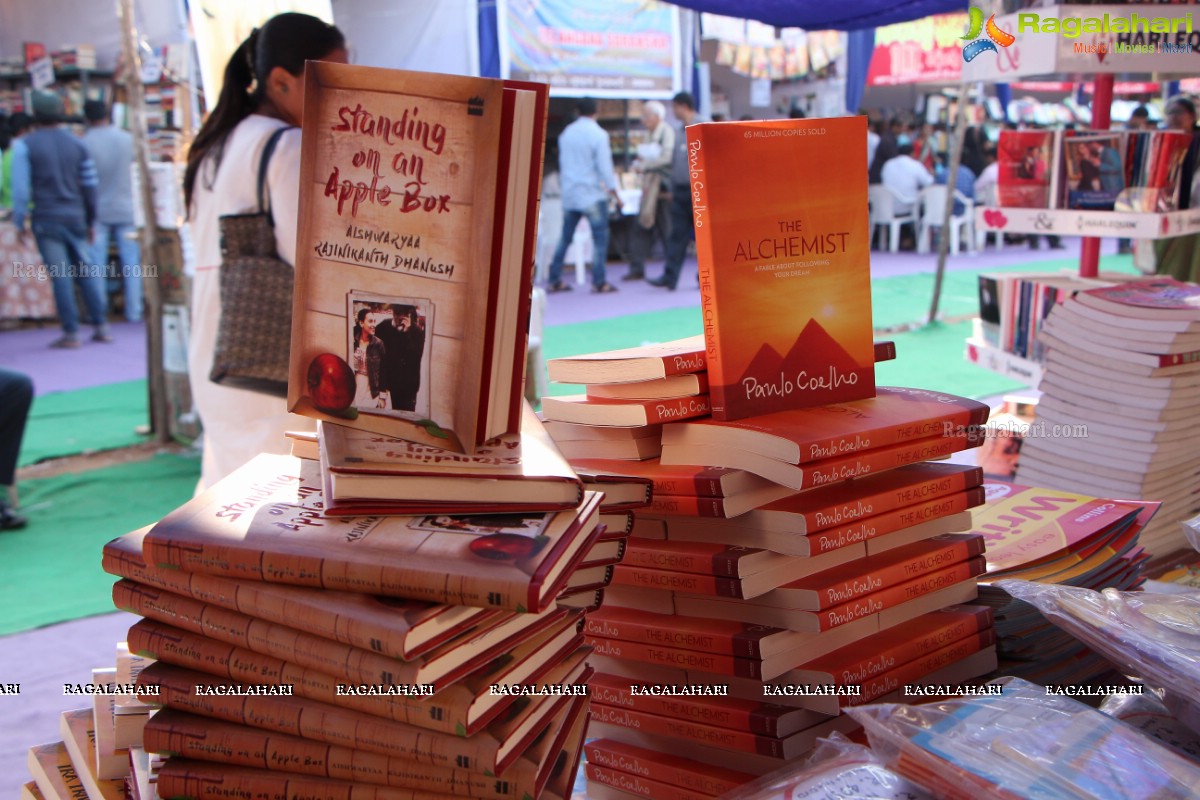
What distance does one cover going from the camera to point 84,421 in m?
5.54

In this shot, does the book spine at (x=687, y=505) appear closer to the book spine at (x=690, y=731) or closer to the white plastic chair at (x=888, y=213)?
the book spine at (x=690, y=731)

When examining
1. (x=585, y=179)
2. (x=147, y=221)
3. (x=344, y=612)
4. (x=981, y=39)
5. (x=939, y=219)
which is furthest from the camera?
(x=939, y=219)

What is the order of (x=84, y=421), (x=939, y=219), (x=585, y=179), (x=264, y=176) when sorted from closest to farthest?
(x=264, y=176) < (x=84, y=421) < (x=585, y=179) < (x=939, y=219)

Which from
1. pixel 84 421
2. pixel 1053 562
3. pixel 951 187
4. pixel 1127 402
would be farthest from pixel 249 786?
pixel 951 187

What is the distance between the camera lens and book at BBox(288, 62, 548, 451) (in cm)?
89

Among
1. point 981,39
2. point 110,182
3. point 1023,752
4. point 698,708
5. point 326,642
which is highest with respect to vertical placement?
point 981,39

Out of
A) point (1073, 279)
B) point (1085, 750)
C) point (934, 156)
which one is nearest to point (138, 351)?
point (1073, 279)

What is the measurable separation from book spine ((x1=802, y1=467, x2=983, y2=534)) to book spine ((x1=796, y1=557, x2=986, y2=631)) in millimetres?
89

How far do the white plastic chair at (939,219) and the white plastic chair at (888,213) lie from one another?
19 centimetres

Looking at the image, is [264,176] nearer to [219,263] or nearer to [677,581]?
[219,263]

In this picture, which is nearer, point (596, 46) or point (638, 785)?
point (638, 785)

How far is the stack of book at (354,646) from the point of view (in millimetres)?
805

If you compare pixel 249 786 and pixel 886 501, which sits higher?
pixel 886 501

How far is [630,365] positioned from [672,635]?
306mm
